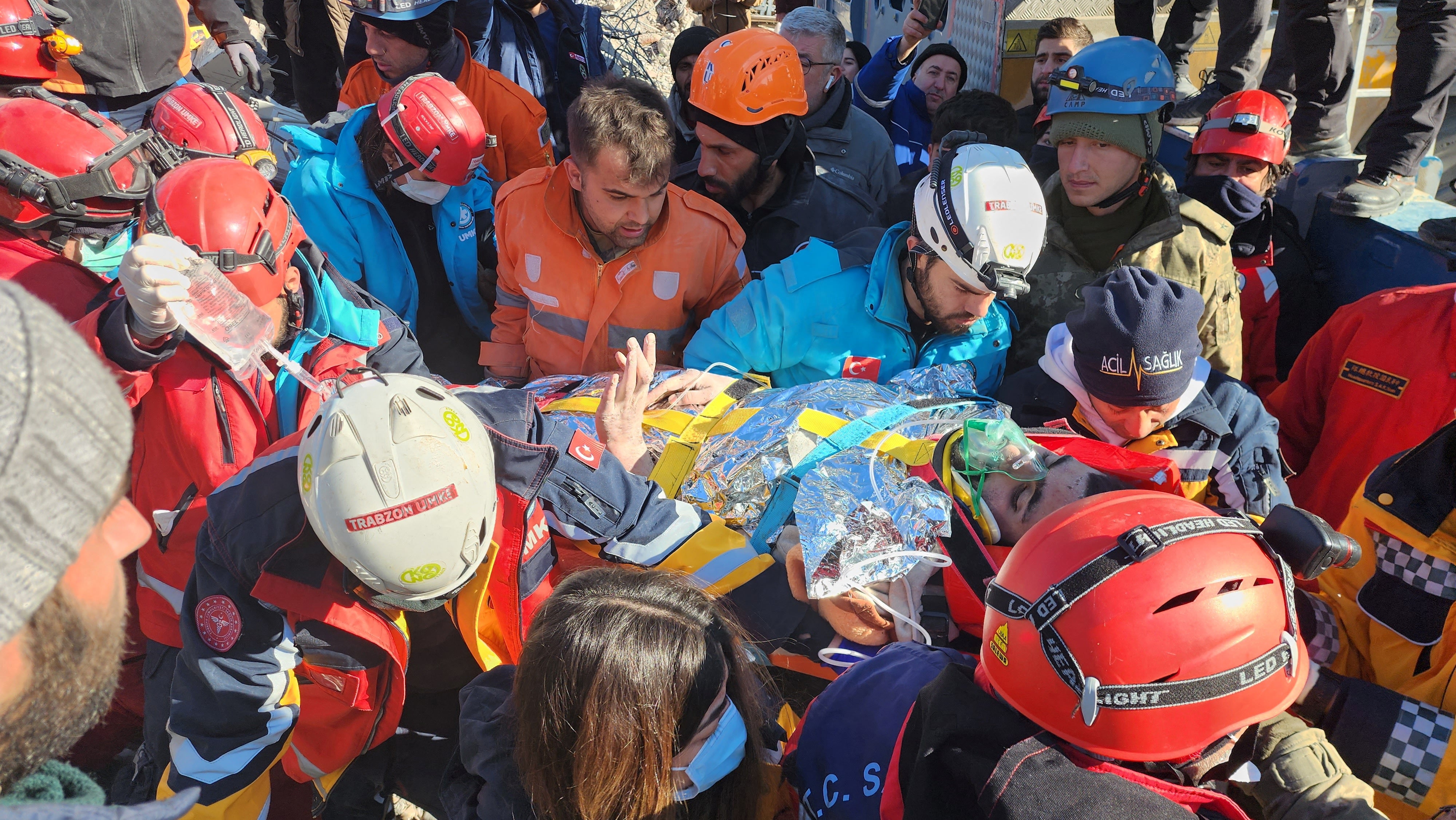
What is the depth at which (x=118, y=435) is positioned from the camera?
84cm

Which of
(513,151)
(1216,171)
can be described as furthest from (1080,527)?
(513,151)

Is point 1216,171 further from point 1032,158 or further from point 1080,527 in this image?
point 1080,527

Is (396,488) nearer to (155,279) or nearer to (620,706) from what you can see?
(620,706)

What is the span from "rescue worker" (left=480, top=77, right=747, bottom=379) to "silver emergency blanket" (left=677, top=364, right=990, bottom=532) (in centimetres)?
78

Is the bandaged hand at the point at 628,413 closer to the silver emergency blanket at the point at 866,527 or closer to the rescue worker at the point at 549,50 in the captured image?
the silver emergency blanket at the point at 866,527

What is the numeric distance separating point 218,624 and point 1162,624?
1.89m

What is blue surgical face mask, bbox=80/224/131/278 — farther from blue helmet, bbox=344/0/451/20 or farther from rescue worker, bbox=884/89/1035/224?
rescue worker, bbox=884/89/1035/224

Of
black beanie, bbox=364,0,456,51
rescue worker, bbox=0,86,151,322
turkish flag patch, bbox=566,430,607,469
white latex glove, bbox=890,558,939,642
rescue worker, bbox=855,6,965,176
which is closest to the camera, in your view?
white latex glove, bbox=890,558,939,642

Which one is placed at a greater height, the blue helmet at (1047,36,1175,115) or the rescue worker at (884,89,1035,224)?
the blue helmet at (1047,36,1175,115)

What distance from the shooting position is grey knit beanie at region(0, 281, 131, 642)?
722mm

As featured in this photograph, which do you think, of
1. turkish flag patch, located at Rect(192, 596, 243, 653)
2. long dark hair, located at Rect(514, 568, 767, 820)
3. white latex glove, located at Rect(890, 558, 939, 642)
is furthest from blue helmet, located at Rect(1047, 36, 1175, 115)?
turkish flag patch, located at Rect(192, 596, 243, 653)

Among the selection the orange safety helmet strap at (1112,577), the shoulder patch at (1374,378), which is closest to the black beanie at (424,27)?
the orange safety helmet strap at (1112,577)

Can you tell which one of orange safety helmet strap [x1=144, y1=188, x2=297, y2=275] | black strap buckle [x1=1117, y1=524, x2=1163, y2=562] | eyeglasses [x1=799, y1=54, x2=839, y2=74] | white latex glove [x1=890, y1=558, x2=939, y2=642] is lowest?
white latex glove [x1=890, y1=558, x2=939, y2=642]

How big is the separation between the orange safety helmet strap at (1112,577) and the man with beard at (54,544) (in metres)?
1.22
